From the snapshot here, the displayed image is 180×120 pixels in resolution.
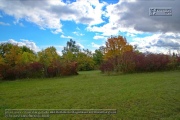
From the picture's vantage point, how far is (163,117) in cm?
432

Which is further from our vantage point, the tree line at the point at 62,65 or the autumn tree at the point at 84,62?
the autumn tree at the point at 84,62

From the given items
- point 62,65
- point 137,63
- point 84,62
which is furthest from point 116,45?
point 84,62

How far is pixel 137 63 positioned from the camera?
64.2ft

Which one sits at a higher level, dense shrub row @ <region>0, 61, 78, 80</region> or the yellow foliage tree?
the yellow foliage tree

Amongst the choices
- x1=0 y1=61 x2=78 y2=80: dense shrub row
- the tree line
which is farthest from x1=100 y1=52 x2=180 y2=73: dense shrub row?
x1=0 y1=61 x2=78 y2=80: dense shrub row

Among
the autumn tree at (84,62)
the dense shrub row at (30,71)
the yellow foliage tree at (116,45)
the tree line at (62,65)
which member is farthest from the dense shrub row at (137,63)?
the autumn tree at (84,62)

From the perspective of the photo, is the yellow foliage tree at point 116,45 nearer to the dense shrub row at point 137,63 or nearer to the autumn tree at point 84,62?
the dense shrub row at point 137,63

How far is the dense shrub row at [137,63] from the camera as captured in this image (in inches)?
760

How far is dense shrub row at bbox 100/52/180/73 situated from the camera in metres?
19.3

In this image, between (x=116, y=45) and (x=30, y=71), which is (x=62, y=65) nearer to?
(x=30, y=71)

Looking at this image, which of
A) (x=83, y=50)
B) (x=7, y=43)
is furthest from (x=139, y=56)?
(x=83, y=50)

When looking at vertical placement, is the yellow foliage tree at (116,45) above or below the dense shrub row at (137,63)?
above

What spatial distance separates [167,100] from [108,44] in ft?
70.3

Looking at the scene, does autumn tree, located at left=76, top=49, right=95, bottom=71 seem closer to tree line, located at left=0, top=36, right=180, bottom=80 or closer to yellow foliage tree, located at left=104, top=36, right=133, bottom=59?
yellow foliage tree, located at left=104, top=36, right=133, bottom=59
